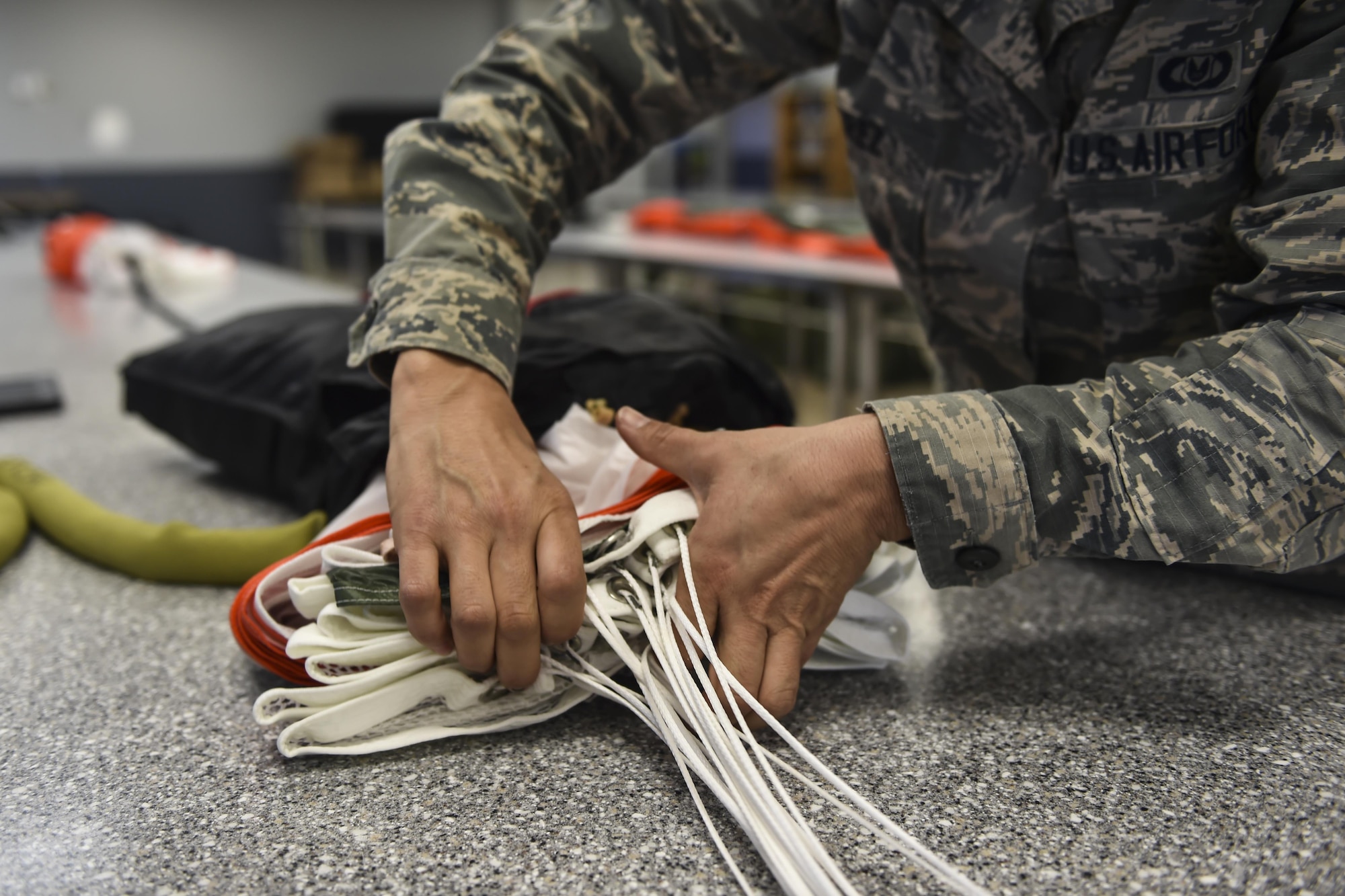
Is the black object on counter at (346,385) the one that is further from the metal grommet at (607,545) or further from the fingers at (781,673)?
the fingers at (781,673)

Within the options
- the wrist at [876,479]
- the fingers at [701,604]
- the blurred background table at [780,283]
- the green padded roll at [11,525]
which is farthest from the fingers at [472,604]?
the blurred background table at [780,283]

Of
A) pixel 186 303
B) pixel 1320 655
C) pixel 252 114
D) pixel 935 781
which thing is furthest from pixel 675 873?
pixel 252 114

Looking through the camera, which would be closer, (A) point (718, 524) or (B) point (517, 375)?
(A) point (718, 524)

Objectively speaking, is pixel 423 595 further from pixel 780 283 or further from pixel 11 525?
pixel 780 283

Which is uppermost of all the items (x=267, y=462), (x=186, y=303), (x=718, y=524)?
(x=718, y=524)

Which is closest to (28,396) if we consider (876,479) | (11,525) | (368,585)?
(11,525)

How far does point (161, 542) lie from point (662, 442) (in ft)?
1.61

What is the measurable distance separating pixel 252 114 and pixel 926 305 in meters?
7.50

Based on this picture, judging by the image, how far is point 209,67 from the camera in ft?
22.8

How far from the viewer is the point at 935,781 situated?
19.8 inches

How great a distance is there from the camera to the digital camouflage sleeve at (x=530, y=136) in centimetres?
71

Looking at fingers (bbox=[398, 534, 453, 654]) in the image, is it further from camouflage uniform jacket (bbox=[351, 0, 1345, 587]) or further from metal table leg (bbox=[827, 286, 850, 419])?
metal table leg (bbox=[827, 286, 850, 419])

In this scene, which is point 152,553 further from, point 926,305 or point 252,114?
point 252,114

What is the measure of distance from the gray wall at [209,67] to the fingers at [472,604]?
7274 millimetres
